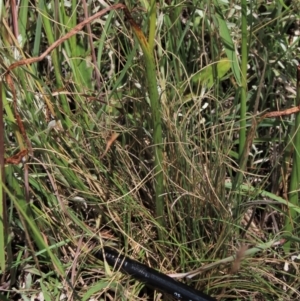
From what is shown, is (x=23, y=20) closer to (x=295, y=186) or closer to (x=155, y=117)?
(x=155, y=117)

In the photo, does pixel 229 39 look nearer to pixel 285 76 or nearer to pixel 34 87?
pixel 285 76

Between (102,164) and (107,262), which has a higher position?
(102,164)

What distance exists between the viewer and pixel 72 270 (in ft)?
3.43

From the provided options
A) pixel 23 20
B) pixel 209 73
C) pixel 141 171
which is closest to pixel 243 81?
pixel 209 73

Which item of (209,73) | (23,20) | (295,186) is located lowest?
(295,186)

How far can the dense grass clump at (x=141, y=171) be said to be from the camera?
3.38ft

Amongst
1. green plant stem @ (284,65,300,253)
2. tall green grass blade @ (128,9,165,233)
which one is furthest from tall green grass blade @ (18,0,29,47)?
green plant stem @ (284,65,300,253)

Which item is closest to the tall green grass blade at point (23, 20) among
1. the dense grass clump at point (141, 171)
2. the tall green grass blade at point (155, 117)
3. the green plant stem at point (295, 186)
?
the dense grass clump at point (141, 171)

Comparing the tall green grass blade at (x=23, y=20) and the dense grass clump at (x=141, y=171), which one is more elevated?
the tall green grass blade at (x=23, y=20)

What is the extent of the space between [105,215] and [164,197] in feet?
0.43

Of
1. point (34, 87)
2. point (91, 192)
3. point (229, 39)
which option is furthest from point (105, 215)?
point (229, 39)

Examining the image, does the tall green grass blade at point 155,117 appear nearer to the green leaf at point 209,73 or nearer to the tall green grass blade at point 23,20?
the green leaf at point 209,73

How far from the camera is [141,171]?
1.12m

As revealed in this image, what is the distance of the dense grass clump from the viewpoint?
1030 mm
